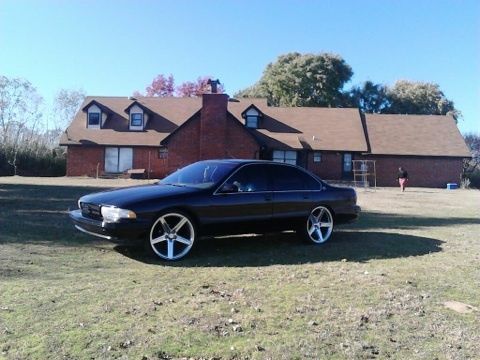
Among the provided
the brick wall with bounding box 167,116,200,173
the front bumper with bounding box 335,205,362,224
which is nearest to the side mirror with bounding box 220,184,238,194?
the front bumper with bounding box 335,205,362,224

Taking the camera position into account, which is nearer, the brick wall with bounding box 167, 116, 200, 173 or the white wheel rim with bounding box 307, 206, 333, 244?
the white wheel rim with bounding box 307, 206, 333, 244

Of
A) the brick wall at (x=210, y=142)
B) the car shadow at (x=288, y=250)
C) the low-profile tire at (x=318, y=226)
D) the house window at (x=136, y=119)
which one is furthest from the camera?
the house window at (x=136, y=119)

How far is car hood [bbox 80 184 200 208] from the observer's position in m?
7.00

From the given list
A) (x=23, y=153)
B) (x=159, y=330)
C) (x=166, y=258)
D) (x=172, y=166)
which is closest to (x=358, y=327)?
(x=159, y=330)

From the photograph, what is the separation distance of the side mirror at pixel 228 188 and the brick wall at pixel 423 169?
3233 cm

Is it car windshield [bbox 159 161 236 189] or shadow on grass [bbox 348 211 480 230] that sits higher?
car windshield [bbox 159 161 236 189]

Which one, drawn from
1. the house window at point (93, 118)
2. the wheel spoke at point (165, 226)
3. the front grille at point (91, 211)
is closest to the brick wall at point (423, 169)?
the house window at point (93, 118)

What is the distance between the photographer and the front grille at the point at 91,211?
716 cm

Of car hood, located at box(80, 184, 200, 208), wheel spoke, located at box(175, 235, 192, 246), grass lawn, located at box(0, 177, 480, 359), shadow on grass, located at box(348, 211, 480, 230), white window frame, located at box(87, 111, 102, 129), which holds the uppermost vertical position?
white window frame, located at box(87, 111, 102, 129)

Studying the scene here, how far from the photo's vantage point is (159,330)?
4.38 meters

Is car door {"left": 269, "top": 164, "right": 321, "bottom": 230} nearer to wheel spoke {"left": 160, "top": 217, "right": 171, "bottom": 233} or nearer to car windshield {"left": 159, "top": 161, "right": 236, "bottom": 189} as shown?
car windshield {"left": 159, "top": 161, "right": 236, "bottom": 189}

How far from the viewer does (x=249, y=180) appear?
8086 millimetres

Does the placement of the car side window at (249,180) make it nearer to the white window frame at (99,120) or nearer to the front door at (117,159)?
the front door at (117,159)

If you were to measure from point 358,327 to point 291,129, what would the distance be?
34.9 m
